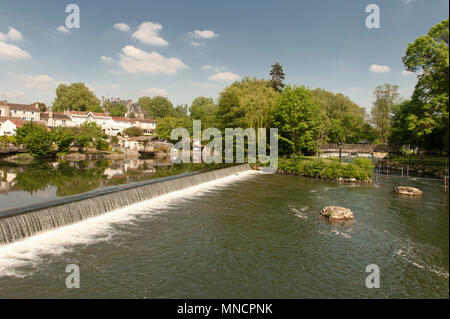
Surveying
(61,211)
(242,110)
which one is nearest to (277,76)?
(242,110)

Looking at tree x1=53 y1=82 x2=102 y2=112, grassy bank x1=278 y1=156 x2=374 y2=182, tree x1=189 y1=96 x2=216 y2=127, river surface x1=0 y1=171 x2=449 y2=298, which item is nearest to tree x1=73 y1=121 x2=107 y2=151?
grassy bank x1=278 y1=156 x2=374 y2=182

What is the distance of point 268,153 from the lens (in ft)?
148

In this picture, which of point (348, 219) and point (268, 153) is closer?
point (348, 219)

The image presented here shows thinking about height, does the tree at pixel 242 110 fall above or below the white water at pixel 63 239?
above

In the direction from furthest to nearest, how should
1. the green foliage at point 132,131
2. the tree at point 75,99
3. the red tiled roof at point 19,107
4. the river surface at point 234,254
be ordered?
the tree at point 75,99, the green foliage at point 132,131, the red tiled roof at point 19,107, the river surface at point 234,254

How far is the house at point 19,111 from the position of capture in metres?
72.0

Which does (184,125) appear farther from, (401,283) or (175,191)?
(401,283)

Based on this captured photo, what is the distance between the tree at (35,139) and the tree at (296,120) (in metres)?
37.6

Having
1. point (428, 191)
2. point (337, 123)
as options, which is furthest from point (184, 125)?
point (428, 191)

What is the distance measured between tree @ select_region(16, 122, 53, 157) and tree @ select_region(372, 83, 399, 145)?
70001 mm

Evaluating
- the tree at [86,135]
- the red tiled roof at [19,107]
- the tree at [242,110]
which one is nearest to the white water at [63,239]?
the tree at [242,110]

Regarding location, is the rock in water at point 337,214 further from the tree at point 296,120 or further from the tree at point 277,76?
the tree at point 277,76

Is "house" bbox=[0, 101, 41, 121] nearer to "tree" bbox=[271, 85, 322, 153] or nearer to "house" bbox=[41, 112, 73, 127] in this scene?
"house" bbox=[41, 112, 73, 127]

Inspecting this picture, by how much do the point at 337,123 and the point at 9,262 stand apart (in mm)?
73119
